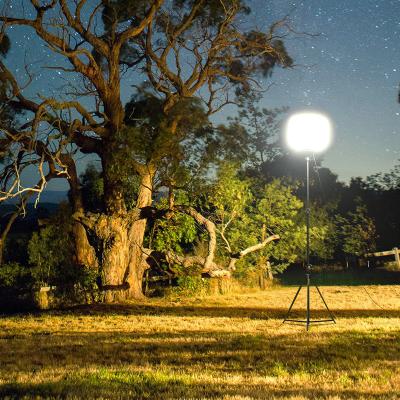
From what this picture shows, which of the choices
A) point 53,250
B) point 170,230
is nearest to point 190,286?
point 170,230

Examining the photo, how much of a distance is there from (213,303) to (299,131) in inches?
357

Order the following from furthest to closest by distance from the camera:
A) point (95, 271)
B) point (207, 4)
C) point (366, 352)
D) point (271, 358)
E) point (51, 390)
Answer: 1. point (207, 4)
2. point (95, 271)
3. point (366, 352)
4. point (271, 358)
5. point (51, 390)

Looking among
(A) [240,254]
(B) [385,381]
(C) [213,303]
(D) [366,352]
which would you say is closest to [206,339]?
(D) [366,352]

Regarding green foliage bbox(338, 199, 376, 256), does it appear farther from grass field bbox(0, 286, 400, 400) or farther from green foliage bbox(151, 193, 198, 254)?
grass field bbox(0, 286, 400, 400)

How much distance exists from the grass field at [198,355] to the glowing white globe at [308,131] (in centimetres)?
379

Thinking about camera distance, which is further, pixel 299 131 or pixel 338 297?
pixel 338 297

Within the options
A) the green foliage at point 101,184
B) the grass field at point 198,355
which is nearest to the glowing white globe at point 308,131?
the grass field at point 198,355

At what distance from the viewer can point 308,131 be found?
1119 cm

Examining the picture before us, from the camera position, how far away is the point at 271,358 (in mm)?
7832

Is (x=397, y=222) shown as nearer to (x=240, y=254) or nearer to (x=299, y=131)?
(x=240, y=254)

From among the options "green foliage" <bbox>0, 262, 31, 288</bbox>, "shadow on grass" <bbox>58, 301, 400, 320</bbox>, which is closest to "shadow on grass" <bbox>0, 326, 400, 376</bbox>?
"shadow on grass" <bbox>58, 301, 400, 320</bbox>

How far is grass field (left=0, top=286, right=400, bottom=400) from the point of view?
19.0 feet

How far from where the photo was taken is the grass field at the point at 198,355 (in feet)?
19.0

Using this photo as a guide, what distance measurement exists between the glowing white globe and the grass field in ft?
12.4
